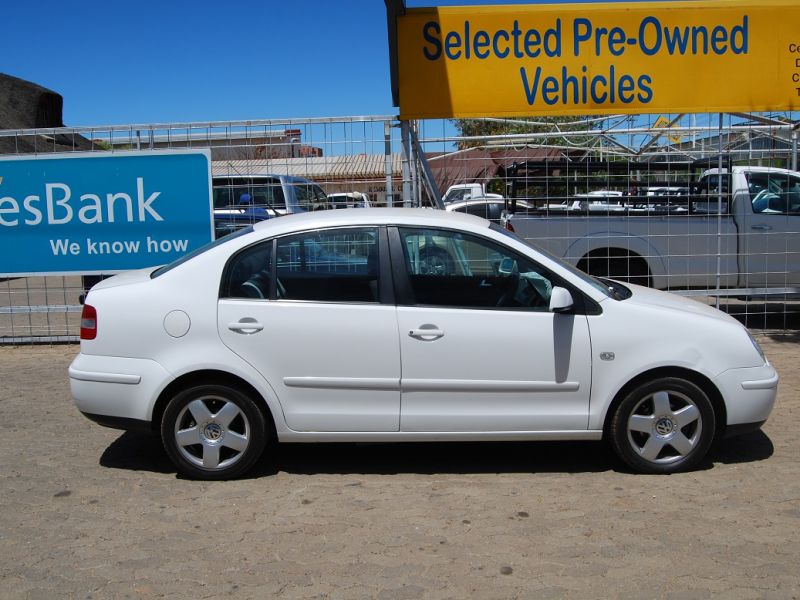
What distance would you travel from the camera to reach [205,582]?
3648 mm

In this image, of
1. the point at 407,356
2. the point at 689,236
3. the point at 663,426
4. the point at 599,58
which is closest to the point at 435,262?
the point at 407,356

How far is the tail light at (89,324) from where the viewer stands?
4823mm

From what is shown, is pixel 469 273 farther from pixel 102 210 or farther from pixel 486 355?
pixel 102 210

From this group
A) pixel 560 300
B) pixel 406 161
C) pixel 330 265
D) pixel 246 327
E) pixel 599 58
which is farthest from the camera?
pixel 406 161

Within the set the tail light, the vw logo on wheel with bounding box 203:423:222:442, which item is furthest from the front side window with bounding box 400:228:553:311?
the tail light

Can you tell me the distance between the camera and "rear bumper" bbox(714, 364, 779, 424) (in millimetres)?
4715

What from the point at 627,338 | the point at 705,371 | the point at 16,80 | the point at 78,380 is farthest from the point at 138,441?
the point at 16,80

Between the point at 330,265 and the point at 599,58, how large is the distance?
186 inches

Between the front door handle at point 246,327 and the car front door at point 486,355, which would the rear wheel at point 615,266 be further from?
the front door handle at point 246,327

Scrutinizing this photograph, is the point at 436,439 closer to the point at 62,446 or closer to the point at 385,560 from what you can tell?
the point at 385,560

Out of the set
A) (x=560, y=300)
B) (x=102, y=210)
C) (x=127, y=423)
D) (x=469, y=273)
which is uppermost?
(x=102, y=210)

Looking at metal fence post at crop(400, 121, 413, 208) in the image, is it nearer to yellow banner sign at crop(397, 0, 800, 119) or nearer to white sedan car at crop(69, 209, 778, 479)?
yellow banner sign at crop(397, 0, 800, 119)

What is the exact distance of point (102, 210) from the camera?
883cm

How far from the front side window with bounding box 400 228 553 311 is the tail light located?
1955mm
